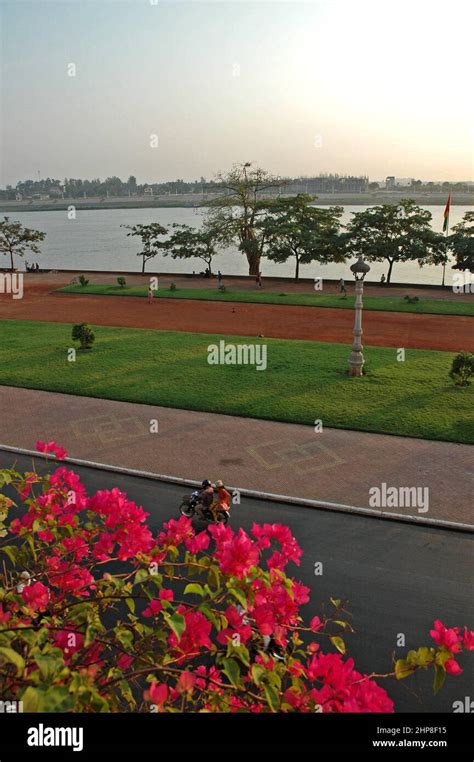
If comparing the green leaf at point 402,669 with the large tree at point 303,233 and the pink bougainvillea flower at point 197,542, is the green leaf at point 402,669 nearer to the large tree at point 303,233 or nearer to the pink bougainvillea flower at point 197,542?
the pink bougainvillea flower at point 197,542

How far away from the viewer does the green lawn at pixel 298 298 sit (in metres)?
34.0

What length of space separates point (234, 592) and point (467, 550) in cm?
855

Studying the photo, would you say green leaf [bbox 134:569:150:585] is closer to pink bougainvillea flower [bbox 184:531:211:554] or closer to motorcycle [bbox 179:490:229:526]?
pink bougainvillea flower [bbox 184:531:211:554]

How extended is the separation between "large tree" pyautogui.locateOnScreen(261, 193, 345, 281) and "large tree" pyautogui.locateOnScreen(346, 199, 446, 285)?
1.83m

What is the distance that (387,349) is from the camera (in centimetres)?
2484

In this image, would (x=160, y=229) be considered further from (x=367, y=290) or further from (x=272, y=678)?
(x=272, y=678)

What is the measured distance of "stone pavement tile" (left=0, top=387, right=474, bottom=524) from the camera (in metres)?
13.7

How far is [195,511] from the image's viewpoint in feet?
39.9

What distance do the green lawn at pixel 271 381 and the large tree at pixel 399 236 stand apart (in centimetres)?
2097

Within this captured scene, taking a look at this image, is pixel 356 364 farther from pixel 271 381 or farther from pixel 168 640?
pixel 168 640

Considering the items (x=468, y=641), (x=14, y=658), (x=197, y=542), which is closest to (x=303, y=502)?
(x=197, y=542)

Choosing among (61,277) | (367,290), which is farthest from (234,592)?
(61,277)

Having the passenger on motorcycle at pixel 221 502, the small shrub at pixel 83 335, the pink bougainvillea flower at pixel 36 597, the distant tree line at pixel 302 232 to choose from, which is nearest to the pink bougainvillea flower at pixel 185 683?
the pink bougainvillea flower at pixel 36 597

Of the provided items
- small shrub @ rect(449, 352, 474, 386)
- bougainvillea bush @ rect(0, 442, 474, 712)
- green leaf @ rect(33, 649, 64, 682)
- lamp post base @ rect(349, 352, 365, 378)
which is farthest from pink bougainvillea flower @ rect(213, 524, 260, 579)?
lamp post base @ rect(349, 352, 365, 378)
